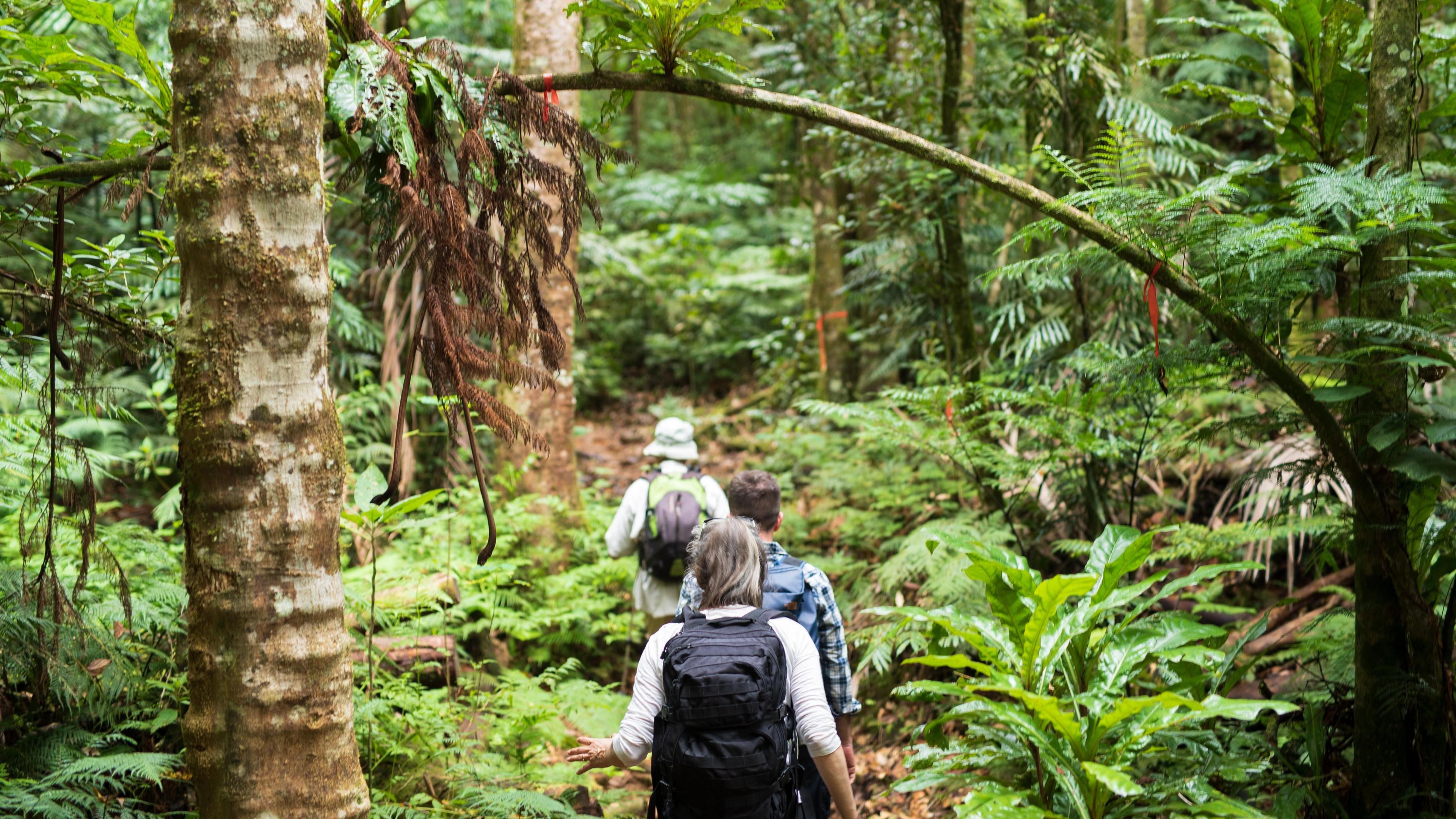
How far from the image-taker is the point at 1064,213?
8.54 feet

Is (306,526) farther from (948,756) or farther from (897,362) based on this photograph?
(897,362)

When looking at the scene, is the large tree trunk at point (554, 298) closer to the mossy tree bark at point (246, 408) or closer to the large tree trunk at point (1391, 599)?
the mossy tree bark at point (246, 408)

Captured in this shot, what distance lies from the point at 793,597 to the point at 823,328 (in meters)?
6.05

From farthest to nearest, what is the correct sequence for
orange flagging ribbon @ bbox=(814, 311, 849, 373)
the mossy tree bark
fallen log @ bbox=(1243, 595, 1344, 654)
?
orange flagging ribbon @ bbox=(814, 311, 849, 373), fallen log @ bbox=(1243, 595, 1344, 654), the mossy tree bark

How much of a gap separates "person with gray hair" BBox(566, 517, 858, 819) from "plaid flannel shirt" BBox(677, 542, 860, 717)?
0.51 m

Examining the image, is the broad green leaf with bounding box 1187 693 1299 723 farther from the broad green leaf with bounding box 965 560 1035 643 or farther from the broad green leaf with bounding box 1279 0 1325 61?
the broad green leaf with bounding box 1279 0 1325 61

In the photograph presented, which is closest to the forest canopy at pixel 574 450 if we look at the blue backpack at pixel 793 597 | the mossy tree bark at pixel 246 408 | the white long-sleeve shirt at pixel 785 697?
the mossy tree bark at pixel 246 408

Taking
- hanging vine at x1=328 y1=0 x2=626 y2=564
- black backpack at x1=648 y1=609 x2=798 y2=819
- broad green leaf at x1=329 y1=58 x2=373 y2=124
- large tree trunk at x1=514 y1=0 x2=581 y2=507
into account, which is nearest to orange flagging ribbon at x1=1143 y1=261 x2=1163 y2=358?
black backpack at x1=648 y1=609 x2=798 y2=819

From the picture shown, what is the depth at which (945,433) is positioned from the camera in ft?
15.5

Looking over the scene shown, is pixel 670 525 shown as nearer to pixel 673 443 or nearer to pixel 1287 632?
pixel 673 443

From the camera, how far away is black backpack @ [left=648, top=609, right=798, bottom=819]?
226cm

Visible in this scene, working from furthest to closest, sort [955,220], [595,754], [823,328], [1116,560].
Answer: [823,328]
[955,220]
[1116,560]
[595,754]

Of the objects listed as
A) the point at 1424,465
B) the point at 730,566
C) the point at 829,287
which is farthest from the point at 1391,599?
the point at 829,287

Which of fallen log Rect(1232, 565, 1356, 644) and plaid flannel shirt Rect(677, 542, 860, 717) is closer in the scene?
plaid flannel shirt Rect(677, 542, 860, 717)
